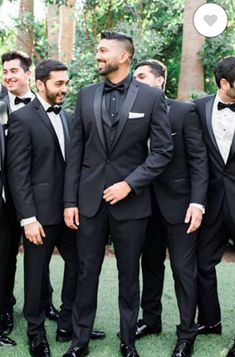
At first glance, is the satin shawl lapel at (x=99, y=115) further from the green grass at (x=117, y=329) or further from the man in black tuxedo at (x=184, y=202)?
the green grass at (x=117, y=329)

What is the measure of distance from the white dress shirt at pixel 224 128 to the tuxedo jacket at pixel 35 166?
4.02 ft

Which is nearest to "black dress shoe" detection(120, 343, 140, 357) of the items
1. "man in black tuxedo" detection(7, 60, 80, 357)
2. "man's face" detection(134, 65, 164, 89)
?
"man in black tuxedo" detection(7, 60, 80, 357)

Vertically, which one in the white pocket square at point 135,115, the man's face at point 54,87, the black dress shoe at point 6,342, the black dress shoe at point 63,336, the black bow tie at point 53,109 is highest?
the man's face at point 54,87

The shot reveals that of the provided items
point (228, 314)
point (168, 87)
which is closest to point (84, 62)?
point (168, 87)

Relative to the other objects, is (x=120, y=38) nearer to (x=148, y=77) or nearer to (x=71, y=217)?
(x=148, y=77)

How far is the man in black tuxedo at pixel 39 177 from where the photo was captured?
4.39m

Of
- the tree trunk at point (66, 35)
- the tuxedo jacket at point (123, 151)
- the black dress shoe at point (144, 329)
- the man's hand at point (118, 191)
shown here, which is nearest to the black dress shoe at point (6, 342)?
the black dress shoe at point (144, 329)

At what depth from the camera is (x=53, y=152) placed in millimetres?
4500

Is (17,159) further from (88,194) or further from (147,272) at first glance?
(147,272)

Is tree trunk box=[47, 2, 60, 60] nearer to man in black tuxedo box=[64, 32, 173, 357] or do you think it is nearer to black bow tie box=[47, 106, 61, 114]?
black bow tie box=[47, 106, 61, 114]

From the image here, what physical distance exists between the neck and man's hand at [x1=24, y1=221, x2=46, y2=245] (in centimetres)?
121

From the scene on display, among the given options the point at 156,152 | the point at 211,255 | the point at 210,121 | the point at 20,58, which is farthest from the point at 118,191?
the point at 20,58

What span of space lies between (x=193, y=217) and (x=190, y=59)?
663cm

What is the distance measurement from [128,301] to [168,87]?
8266 mm
